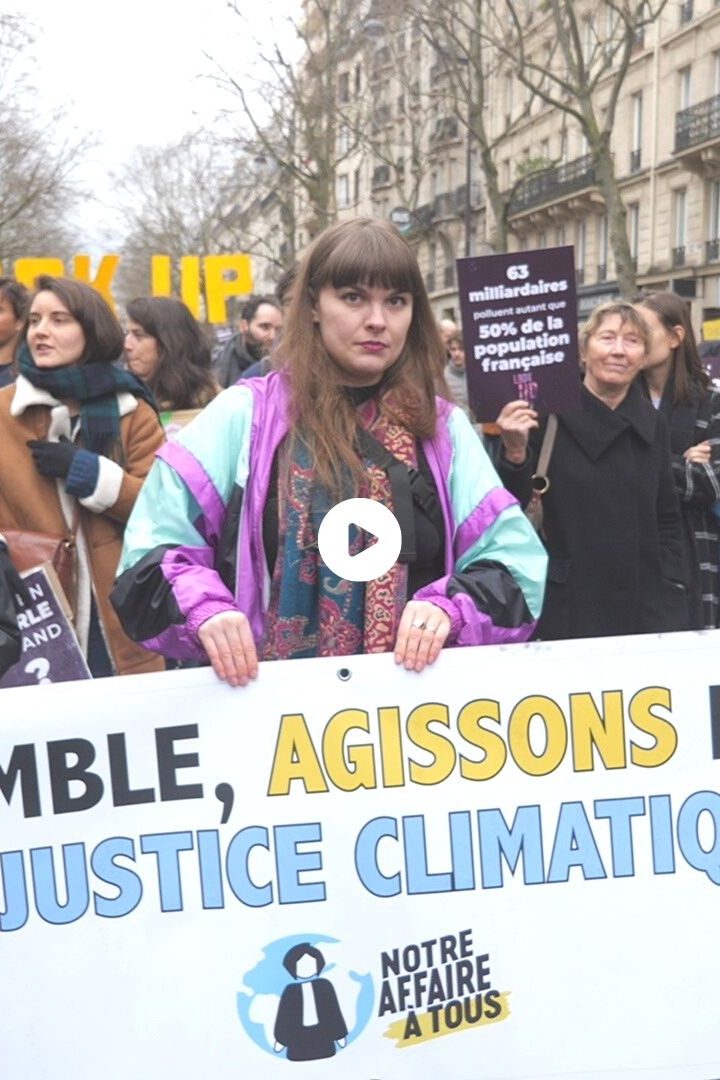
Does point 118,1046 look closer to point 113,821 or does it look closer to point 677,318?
point 113,821

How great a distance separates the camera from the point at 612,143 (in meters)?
37.4

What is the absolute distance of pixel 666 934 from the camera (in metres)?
2.23

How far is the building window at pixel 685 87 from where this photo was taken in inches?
1309

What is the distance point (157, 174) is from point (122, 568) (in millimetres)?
58754

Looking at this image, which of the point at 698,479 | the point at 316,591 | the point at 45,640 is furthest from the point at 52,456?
the point at 698,479

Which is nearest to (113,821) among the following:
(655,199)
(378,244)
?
(378,244)

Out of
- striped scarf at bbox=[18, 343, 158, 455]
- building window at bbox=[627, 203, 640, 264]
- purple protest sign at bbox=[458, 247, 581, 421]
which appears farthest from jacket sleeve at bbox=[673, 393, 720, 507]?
building window at bbox=[627, 203, 640, 264]

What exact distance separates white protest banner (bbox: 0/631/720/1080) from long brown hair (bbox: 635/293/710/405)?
2978 millimetres

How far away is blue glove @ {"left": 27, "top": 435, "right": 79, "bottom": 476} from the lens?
3684 millimetres

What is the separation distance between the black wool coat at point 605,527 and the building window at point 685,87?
32.0m

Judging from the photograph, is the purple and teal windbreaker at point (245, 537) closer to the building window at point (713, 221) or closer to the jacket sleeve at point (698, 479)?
the jacket sleeve at point (698, 479)

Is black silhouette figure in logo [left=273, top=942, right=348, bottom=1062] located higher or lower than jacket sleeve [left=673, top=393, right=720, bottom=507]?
lower

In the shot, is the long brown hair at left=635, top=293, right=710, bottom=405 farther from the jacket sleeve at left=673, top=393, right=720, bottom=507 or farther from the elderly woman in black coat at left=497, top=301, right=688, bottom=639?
the elderly woman in black coat at left=497, top=301, right=688, bottom=639

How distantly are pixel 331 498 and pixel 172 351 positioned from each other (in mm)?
3035
